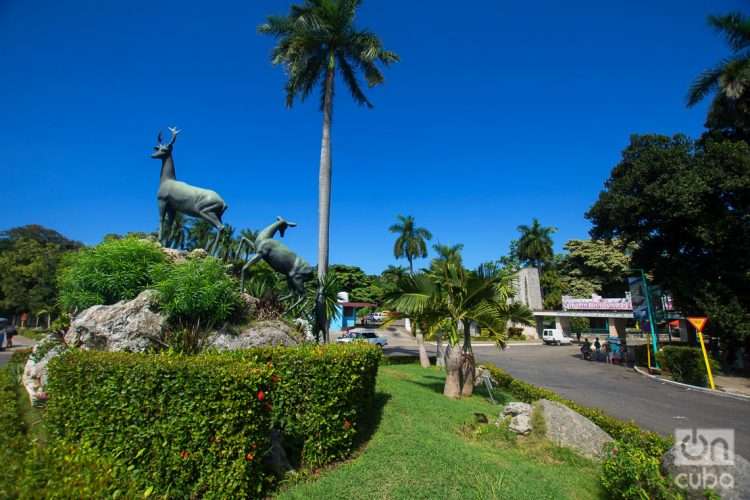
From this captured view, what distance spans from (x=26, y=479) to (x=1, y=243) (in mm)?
63285

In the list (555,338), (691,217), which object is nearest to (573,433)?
(691,217)

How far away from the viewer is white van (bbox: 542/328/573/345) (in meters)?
35.9

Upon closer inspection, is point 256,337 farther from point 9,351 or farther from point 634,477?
point 9,351

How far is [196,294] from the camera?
7125mm

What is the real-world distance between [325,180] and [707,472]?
12821 millimetres

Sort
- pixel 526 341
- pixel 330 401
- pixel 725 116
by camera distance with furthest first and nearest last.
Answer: pixel 526 341, pixel 725 116, pixel 330 401

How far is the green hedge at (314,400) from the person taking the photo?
5172 millimetres

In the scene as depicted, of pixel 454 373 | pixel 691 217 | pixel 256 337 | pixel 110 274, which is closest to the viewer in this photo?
pixel 256 337

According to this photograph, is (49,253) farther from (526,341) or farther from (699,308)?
(699,308)

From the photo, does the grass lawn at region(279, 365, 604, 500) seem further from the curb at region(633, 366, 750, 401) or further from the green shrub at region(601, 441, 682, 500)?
the curb at region(633, 366, 750, 401)

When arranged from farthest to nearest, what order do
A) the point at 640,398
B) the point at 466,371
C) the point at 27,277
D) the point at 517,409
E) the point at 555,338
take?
the point at 27,277
the point at 555,338
the point at 640,398
the point at 466,371
the point at 517,409

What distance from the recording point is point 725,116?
1789 centimetres

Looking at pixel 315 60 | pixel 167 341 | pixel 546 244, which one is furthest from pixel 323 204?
pixel 546 244

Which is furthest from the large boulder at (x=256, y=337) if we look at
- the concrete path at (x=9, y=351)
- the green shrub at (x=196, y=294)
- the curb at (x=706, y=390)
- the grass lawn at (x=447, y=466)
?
the curb at (x=706, y=390)
